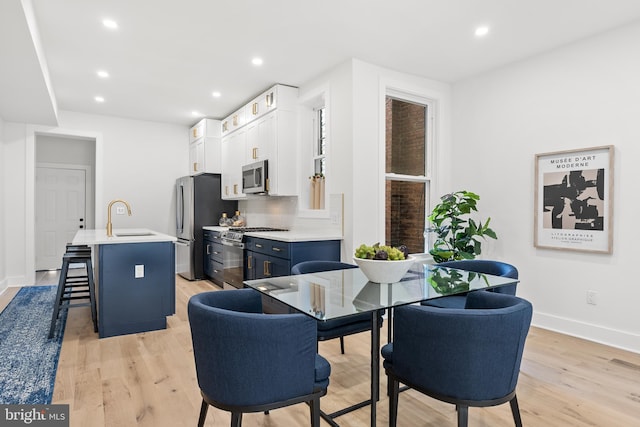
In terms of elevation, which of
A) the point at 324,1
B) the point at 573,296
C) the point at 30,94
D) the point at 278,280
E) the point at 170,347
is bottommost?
the point at 170,347

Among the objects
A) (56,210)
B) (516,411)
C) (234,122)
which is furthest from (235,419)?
(56,210)

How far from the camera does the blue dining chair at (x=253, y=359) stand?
1.39 metres

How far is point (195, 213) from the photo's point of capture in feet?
19.3

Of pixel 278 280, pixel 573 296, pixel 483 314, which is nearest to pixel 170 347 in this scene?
pixel 278 280

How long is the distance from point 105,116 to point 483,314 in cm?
667

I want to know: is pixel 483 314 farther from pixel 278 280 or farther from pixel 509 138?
pixel 509 138

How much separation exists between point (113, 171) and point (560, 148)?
641cm

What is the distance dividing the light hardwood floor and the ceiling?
8.14 ft

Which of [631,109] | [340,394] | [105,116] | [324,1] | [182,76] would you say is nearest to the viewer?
[340,394]

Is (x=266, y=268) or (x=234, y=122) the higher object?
(x=234, y=122)

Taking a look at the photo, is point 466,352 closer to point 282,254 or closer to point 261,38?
point 282,254

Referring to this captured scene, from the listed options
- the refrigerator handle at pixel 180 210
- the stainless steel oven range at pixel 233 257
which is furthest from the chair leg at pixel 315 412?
the refrigerator handle at pixel 180 210

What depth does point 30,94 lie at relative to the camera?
418 centimetres

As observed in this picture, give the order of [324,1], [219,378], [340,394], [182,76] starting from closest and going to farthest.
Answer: [219,378] < [340,394] < [324,1] < [182,76]
